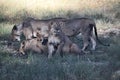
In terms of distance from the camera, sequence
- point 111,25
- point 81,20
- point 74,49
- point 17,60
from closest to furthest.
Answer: point 17,60, point 74,49, point 81,20, point 111,25

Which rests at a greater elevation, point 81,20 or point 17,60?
point 81,20

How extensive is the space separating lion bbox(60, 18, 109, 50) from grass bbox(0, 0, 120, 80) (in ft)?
1.35

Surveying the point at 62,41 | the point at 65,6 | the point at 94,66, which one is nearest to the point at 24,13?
the point at 65,6

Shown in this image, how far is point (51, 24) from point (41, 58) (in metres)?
2.13

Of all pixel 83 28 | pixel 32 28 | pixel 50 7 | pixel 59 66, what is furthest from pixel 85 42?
pixel 50 7

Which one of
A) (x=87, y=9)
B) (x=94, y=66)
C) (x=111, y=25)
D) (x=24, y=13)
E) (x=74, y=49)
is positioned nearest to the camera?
(x=94, y=66)

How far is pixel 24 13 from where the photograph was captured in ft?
62.4

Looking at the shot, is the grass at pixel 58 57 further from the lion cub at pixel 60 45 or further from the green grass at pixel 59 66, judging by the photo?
the lion cub at pixel 60 45

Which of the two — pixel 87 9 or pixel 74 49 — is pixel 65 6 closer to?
pixel 87 9

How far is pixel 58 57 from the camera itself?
1230 cm

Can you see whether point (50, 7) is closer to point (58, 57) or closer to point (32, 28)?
point (32, 28)

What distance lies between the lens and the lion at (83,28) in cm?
1384

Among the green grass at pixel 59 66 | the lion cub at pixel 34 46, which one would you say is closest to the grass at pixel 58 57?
the green grass at pixel 59 66

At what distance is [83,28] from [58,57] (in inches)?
75.8
